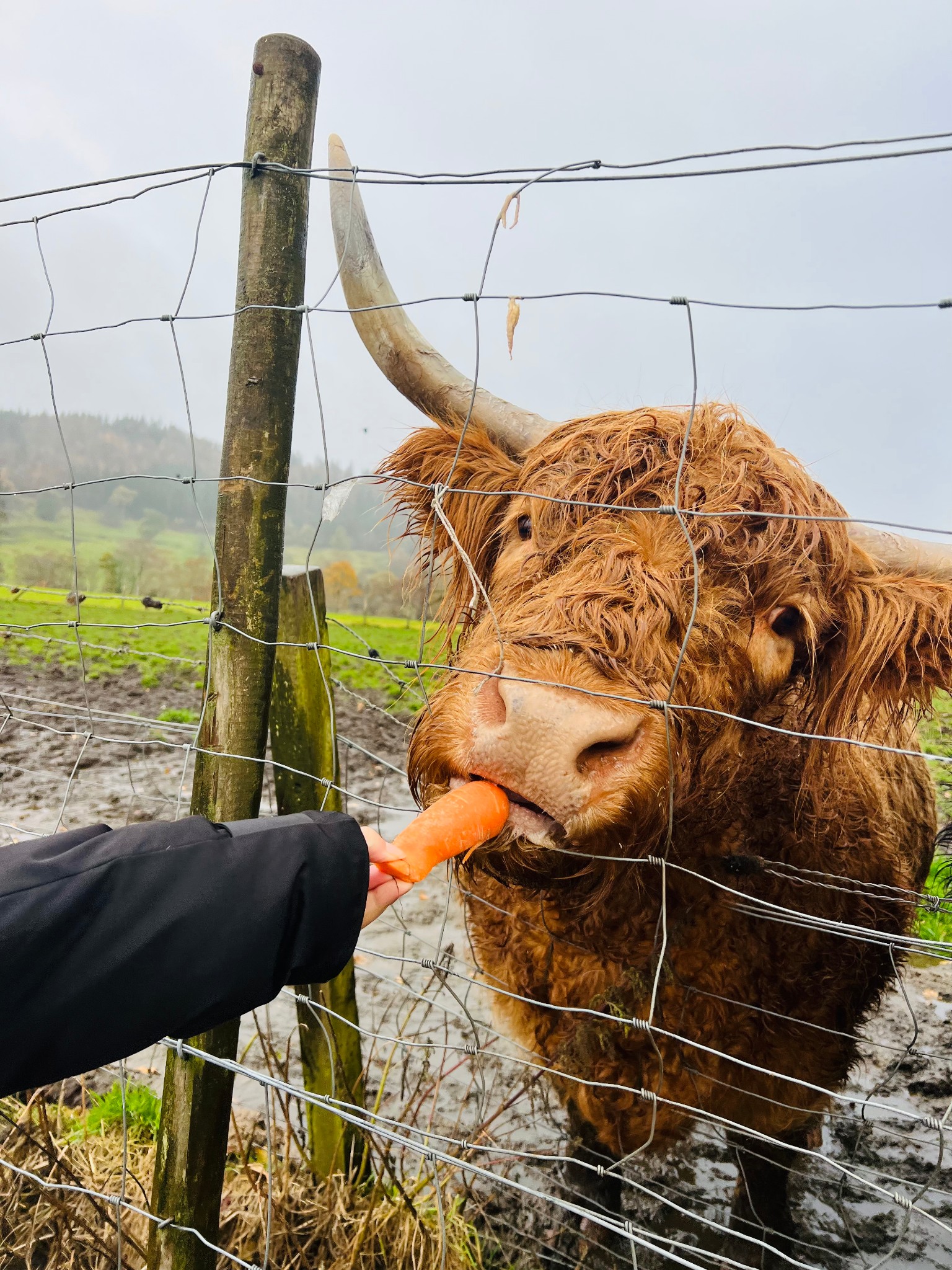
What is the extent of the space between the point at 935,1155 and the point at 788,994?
1849 millimetres

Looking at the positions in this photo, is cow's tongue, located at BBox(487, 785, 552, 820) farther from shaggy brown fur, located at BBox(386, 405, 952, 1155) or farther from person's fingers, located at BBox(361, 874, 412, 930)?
person's fingers, located at BBox(361, 874, 412, 930)

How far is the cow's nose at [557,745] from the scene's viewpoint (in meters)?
1.43

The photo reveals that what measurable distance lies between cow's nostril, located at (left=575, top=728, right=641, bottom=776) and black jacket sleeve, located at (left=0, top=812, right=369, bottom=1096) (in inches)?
19.4

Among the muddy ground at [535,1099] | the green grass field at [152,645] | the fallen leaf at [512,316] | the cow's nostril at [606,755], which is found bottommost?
the green grass field at [152,645]

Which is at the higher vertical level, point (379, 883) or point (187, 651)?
point (379, 883)

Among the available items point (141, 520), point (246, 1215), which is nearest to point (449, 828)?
point (246, 1215)

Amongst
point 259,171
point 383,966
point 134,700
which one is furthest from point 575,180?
point 134,700

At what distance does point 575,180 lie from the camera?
1.43 meters

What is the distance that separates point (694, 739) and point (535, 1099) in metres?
2.19

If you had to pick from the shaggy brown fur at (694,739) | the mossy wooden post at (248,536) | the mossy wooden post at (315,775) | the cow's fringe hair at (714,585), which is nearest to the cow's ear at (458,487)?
the shaggy brown fur at (694,739)

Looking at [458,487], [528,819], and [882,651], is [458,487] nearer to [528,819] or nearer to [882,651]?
[882,651]

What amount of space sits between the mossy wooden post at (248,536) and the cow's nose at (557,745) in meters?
0.61

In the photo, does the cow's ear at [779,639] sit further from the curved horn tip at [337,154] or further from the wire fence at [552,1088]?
the curved horn tip at [337,154]

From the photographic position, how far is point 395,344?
7.45 ft
